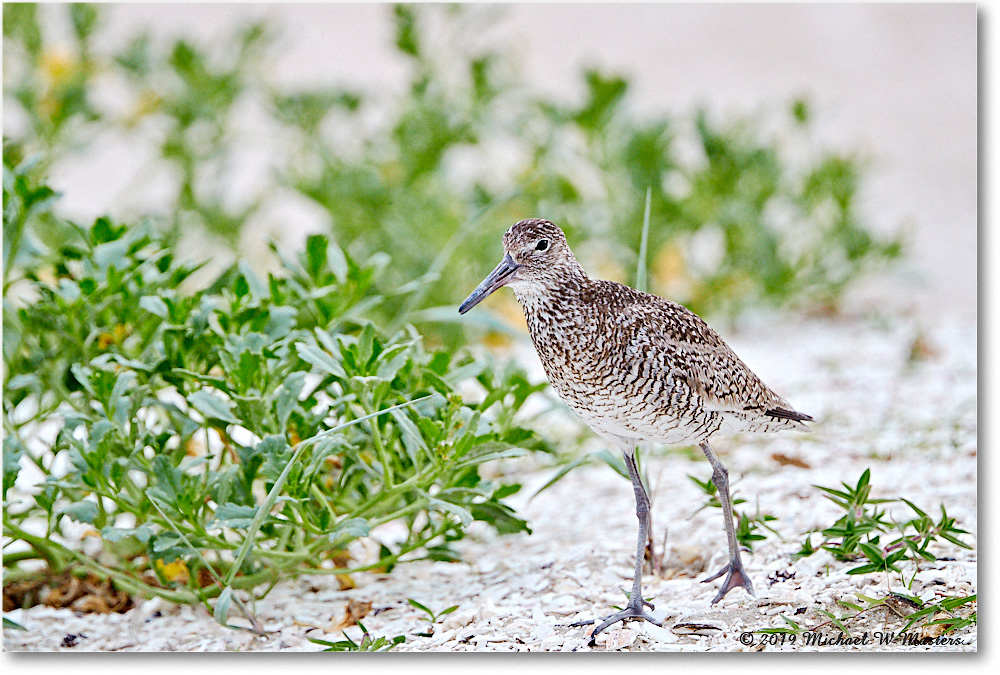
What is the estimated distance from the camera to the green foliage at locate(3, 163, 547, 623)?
1774 millimetres

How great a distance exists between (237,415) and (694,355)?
2.84 feet

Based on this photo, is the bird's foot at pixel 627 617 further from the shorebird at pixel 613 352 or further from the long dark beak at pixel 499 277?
the long dark beak at pixel 499 277

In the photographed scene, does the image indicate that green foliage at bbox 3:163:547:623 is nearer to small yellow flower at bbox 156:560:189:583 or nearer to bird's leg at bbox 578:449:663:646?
small yellow flower at bbox 156:560:189:583

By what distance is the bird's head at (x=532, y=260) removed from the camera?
160 centimetres

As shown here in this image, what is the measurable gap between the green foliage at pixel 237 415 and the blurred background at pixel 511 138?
114 centimetres

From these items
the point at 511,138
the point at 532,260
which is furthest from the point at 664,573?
the point at 511,138

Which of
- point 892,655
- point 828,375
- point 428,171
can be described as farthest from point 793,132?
point 892,655

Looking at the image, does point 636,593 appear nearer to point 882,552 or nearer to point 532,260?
point 882,552

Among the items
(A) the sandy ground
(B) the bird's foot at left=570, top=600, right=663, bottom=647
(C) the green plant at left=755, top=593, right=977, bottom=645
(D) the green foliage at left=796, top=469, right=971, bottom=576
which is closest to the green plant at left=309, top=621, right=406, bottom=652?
(A) the sandy ground

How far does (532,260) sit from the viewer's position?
5.26 feet

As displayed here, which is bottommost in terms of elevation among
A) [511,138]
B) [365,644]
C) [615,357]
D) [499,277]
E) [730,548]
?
[365,644]

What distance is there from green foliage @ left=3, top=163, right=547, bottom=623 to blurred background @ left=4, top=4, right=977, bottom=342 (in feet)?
3.76

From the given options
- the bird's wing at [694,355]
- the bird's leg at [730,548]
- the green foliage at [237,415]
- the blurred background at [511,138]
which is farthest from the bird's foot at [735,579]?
the blurred background at [511,138]

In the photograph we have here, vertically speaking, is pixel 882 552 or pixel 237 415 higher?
pixel 237 415
